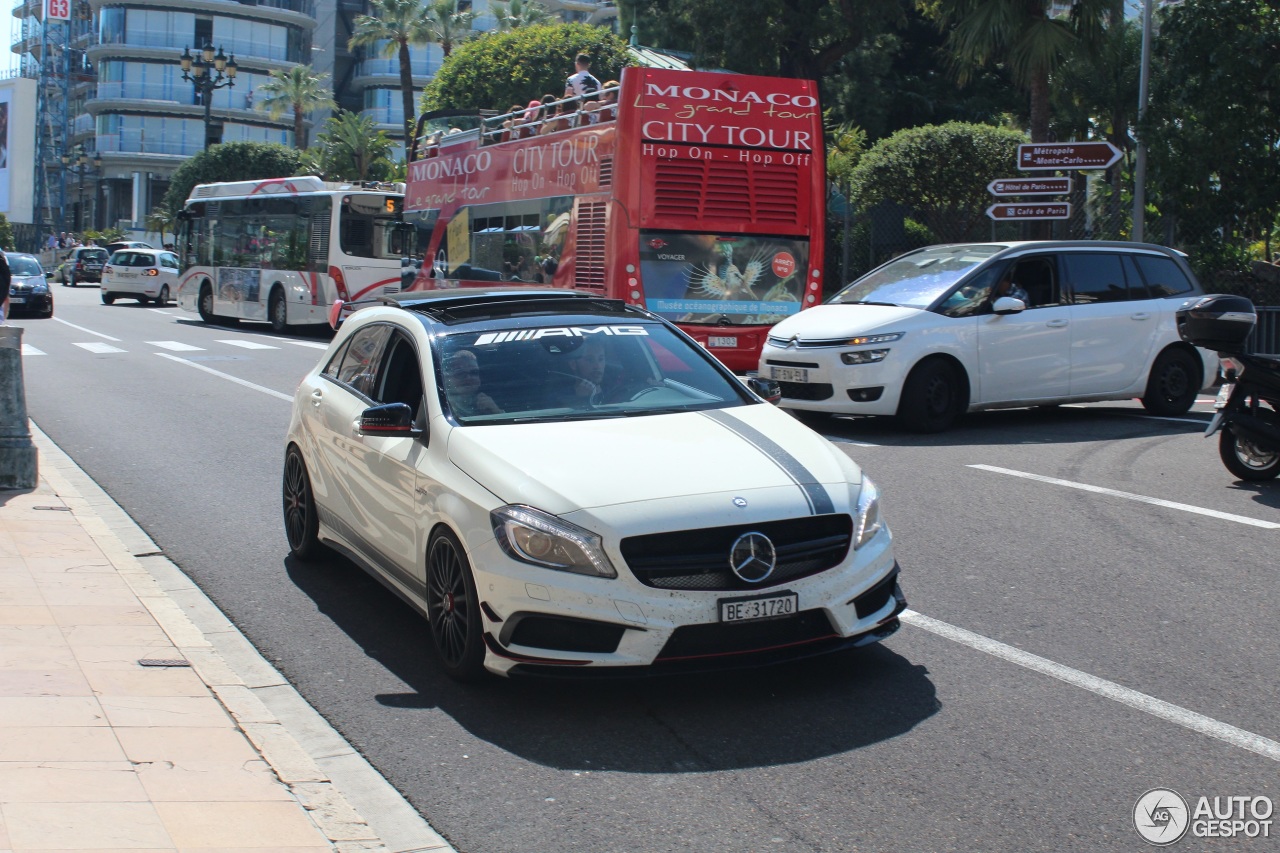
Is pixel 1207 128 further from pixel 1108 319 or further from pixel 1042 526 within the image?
pixel 1042 526

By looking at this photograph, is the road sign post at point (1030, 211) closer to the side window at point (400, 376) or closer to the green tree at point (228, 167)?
the side window at point (400, 376)

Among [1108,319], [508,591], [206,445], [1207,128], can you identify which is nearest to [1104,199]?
[1207,128]

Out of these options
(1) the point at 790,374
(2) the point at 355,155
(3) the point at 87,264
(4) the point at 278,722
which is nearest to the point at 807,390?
(1) the point at 790,374

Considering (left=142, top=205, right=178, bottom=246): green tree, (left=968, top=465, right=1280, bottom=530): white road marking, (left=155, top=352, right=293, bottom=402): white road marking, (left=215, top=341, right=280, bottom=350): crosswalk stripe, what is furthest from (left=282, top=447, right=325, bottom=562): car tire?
(left=142, top=205, right=178, bottom=246): green tree

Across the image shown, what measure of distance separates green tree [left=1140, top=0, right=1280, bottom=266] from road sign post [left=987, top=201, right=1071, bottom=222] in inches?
71.7

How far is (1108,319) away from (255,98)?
8679cm

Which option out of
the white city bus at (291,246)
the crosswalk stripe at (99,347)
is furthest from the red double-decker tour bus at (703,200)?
the white city bus at (291,246)

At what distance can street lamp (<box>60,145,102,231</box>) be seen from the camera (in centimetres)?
9112

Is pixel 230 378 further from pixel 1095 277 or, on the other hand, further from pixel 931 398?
pixel 1095 277

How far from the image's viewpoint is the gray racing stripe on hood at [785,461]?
5.34 metres

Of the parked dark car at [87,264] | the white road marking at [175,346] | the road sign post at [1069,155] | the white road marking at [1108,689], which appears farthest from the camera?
the parked dark car at [87,264]

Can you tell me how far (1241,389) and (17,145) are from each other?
8064 centimetres

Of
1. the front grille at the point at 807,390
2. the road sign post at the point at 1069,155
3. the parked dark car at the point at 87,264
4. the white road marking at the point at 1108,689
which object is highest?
the road sign post at the point at 1069,155

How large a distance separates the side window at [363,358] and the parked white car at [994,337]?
608cm
